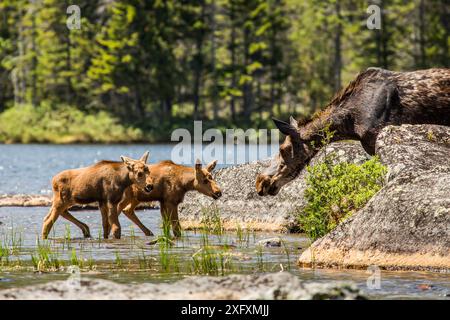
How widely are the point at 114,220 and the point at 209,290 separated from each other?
27.1 ft

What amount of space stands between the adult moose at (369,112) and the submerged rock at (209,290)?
732cm

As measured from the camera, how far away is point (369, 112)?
16188 millimetres

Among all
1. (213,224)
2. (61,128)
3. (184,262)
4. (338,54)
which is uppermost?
(338,54)

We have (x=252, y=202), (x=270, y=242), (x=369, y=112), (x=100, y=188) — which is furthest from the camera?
(x=252, y=202)

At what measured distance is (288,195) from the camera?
19375mm

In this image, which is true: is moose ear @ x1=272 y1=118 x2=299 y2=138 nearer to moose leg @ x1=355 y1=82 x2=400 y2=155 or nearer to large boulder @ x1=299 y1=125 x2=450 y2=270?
moose leg @ x1=355 y1=82 x2=400 y2=155

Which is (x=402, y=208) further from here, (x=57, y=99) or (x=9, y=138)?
(x=57, y=99)

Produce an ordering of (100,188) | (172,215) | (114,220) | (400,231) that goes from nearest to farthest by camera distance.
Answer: (400,231), (114,220), (100,188), (172,215)

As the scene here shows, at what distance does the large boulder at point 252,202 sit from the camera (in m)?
19.0

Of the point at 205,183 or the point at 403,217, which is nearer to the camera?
the point at 403,217

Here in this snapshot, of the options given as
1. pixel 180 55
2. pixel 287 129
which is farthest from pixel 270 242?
pixel 180 55

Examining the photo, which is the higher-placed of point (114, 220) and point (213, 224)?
point (114, 220)

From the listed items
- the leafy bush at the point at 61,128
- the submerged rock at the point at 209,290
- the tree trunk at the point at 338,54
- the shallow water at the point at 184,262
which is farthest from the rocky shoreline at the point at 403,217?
the tree trunk at the point at 338,54

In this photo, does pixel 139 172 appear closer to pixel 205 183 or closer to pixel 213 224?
pixel 205 183
